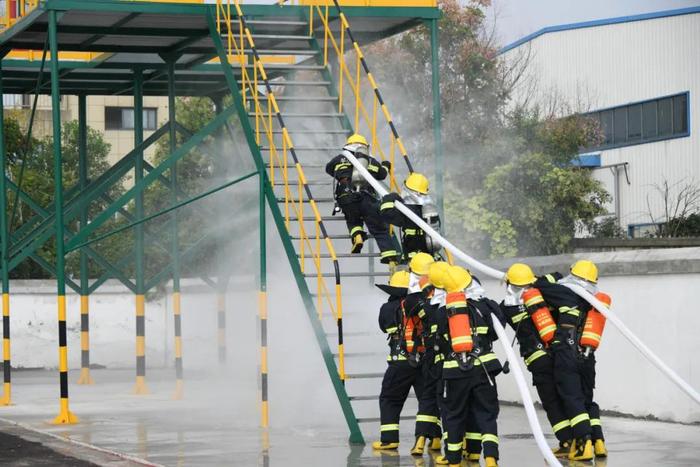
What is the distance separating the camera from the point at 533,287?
12312 mm

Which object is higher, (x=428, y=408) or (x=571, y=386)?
(x=571, y=386)

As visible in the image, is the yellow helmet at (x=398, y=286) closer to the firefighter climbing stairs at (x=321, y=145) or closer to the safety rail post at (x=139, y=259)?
the firefighter climbing stairs at (x=321, y=145)

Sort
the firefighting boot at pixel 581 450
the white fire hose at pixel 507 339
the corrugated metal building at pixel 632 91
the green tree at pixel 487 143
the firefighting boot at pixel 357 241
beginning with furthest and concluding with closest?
the corrugated metal building at pixel 632 91, the green tree at pixel 487 143, the firefighting boot at pixel 357 241, the firefighting boot at pixel 581 450, the white fire hose at pixel 507 339

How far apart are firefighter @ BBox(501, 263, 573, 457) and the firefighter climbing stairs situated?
2.64 meters

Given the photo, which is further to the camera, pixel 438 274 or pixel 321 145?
pixel 321 145

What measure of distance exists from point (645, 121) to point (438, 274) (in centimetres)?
3062

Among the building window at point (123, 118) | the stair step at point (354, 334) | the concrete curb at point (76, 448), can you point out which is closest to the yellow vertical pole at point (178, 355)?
the concrete curb at point (76, 448)

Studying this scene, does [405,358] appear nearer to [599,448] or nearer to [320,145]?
[599,448]

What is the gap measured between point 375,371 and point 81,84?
34.7 feet

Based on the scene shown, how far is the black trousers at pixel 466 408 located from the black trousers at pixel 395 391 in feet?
4.82

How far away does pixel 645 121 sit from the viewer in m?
40.9

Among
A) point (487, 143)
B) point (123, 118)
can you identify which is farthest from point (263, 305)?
point (123, 118)

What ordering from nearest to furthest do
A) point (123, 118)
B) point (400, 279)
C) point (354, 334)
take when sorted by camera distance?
1. point (400, 279)
2. point (354, 334)
3. point (123, 118)

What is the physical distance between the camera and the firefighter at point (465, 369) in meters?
11.4
